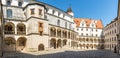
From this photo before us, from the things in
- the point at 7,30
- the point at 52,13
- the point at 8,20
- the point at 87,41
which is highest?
the point at 52,13

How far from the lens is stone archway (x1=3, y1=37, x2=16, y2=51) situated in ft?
120

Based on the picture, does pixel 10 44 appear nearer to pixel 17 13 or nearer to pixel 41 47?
pixel 41 47

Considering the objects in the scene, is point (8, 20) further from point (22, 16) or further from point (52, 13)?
point (52, 13)

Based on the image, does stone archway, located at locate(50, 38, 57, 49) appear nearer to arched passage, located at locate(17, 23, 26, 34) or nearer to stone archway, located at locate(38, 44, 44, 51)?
stone archway, located at locate(38, 44, 44, 51)

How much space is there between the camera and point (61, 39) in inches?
2004

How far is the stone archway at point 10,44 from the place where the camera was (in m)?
36.5

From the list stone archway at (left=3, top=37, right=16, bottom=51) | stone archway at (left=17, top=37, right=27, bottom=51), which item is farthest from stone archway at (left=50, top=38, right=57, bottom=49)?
stone archway at (left=3, top=37, right=16, bottom=51)

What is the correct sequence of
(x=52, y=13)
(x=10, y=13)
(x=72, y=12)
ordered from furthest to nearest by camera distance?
1. (x=72, y=12)
2. (x=52, y=13)
3. (x=10, y=13)

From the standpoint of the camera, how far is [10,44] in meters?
37.0

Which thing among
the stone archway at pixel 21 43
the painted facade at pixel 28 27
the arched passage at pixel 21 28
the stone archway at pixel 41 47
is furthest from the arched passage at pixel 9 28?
the stone archway at pixel 41 47

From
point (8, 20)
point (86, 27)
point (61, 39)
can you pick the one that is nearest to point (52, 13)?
point (61, 39)

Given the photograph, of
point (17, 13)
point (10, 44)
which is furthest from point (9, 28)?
point (17, 13)

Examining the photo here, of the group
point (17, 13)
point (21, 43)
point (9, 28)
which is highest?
point (17, 13)

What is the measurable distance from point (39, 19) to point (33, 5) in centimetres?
399
